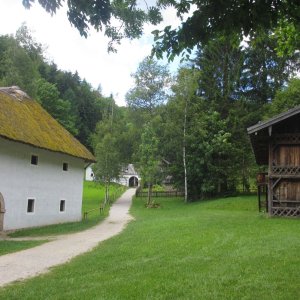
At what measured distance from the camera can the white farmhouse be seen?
22172mm

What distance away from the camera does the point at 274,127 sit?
23.0m

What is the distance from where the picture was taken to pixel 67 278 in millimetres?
9344

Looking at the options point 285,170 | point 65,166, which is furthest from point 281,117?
point 65,166

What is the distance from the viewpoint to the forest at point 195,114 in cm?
4191

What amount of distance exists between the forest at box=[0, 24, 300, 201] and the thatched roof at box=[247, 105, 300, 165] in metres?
17.2

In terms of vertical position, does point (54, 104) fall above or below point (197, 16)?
above

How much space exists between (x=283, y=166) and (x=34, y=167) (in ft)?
46.2

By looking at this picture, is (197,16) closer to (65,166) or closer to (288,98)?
(65,166)

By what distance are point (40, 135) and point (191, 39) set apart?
68.1 feet

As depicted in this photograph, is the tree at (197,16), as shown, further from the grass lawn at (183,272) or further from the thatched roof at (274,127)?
the thatched roof at (274,127)

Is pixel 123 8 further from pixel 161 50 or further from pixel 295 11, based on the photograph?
pixel 295 11

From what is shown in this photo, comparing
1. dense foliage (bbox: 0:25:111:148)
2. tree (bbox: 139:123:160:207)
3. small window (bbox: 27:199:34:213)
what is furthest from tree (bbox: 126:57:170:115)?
small window (bbox: 27:199:34:213)

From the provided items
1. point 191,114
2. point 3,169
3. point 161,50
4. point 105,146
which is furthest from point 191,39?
point 105,146

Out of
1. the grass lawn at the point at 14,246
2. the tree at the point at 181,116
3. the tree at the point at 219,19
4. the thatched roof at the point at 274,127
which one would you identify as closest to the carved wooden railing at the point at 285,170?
the thatched roof at the point at 274,127
